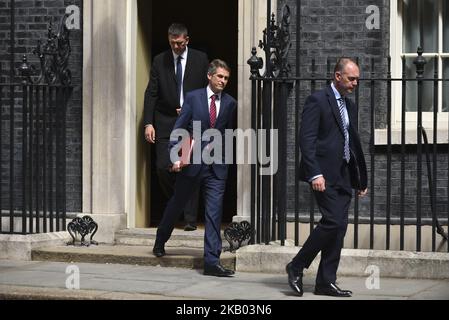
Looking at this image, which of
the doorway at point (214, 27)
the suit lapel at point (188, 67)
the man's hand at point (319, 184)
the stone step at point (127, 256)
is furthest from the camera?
the doorway at point (214, 27)

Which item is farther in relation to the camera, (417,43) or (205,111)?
(417,43)

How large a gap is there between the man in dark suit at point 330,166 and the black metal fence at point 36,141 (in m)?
3.72

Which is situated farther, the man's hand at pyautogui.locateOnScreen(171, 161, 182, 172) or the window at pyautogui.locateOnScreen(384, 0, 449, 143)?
Answer: the window at pyautogui.locateOnScreen(384, 0, 449, 143)

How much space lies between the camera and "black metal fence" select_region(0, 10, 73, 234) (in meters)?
12.5

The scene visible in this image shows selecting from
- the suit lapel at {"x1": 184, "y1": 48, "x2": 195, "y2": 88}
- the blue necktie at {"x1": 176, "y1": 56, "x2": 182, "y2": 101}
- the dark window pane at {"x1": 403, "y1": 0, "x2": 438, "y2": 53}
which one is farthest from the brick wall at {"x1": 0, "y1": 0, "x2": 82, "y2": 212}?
the dark window pane at {"x1": 403, "y1": 0, "x2": 438, "y2": 53}

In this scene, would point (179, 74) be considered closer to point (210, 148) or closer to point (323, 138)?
point (210, 148)

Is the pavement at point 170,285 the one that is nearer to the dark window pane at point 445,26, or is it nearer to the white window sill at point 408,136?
the white window sill at point 408,136

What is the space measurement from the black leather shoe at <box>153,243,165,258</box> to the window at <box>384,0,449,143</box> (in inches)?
104

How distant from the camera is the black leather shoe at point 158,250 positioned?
11.6 m

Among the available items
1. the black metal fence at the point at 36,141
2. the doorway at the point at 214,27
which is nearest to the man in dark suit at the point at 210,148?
the black metal fence at the point at 36,141

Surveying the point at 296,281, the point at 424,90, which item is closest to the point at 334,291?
the point at 296,281

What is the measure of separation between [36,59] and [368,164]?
12.7ft

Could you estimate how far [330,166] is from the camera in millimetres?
9656

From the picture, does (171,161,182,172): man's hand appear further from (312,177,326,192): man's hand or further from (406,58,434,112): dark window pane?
(406,58,434,112): dark window pane
